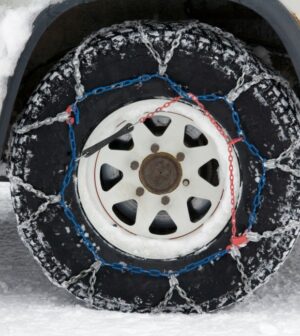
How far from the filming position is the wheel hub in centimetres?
276

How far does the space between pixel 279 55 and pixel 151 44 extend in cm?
58

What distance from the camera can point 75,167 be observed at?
279 centimetres

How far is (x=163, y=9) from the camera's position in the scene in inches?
120

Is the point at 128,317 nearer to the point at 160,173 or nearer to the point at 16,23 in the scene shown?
the point at 160,173

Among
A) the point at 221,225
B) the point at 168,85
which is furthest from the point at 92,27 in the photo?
the point at 221,225

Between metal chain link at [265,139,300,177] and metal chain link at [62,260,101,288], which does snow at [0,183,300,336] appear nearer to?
metal chain link at [62,260,101,288]

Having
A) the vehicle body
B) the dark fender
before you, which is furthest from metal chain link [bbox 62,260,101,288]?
the dark fender

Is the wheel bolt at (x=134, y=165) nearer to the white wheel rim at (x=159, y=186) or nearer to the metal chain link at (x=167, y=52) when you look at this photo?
the white wheel rim at (x=159, y=186)

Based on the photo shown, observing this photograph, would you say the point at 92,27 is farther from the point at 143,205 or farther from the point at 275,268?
the point at 275,268

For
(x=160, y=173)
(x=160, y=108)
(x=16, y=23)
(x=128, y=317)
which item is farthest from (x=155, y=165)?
(x=16, y=23)

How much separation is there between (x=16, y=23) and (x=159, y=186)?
74 cm

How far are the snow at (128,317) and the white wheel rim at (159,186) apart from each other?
0.82 ft

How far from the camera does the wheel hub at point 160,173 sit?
2.76 m

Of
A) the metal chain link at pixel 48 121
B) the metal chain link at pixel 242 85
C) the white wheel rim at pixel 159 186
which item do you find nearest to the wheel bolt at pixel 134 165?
the white wheel rim at pixel 159 186
